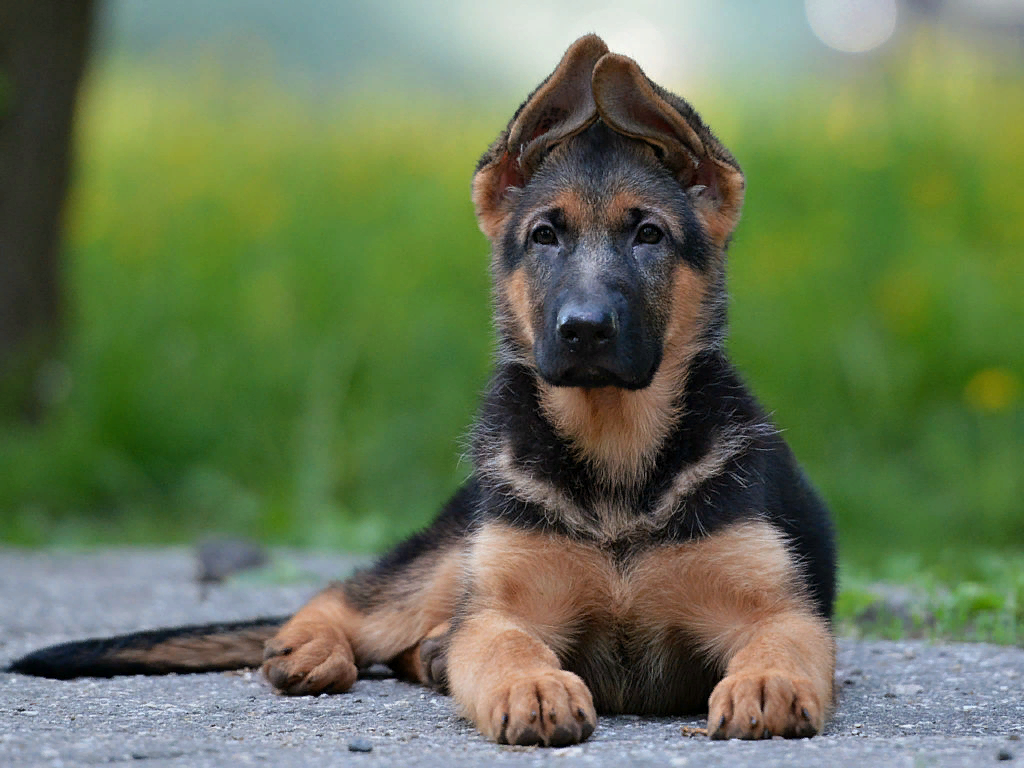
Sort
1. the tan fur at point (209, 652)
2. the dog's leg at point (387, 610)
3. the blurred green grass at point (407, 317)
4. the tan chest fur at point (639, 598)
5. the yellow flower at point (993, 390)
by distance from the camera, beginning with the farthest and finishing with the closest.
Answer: the blurred green grass at point (407, 317), the yellow flower at point (993, 390), the tan fur at point (209, 652), the dog's leg at point (387, 610), the tan chest fur at point (639, 598)

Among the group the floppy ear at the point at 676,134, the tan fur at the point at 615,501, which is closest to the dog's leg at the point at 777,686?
the tan fur at the point at 615,501

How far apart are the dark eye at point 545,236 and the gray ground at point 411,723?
166cm

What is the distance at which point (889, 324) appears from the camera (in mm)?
12688

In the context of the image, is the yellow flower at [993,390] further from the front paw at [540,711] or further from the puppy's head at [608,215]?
the front paw at [540,711]

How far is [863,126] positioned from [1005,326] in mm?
3538

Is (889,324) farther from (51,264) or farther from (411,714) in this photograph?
(411,714)

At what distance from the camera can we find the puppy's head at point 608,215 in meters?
4.66

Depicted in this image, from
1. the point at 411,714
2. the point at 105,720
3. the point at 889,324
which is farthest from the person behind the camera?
the point at 889,324

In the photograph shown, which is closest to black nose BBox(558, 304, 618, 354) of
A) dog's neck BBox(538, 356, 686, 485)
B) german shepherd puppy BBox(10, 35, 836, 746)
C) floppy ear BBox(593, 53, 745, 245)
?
german shepherd puppy BBox(10, 35, 836, 746)

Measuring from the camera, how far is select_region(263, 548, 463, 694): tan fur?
17.4 feet

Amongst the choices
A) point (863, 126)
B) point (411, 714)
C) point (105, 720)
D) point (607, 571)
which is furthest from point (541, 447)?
point (863, 126)

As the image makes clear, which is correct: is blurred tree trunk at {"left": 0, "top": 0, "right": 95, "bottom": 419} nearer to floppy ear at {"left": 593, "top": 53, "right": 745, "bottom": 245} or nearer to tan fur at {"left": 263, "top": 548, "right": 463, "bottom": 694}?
tan fur at {"left": 263, "top": 548, "right": 463, "bottom": 694}

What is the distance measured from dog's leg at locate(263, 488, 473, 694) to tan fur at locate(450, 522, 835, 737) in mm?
526

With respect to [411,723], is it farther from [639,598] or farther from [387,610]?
[387,610]
